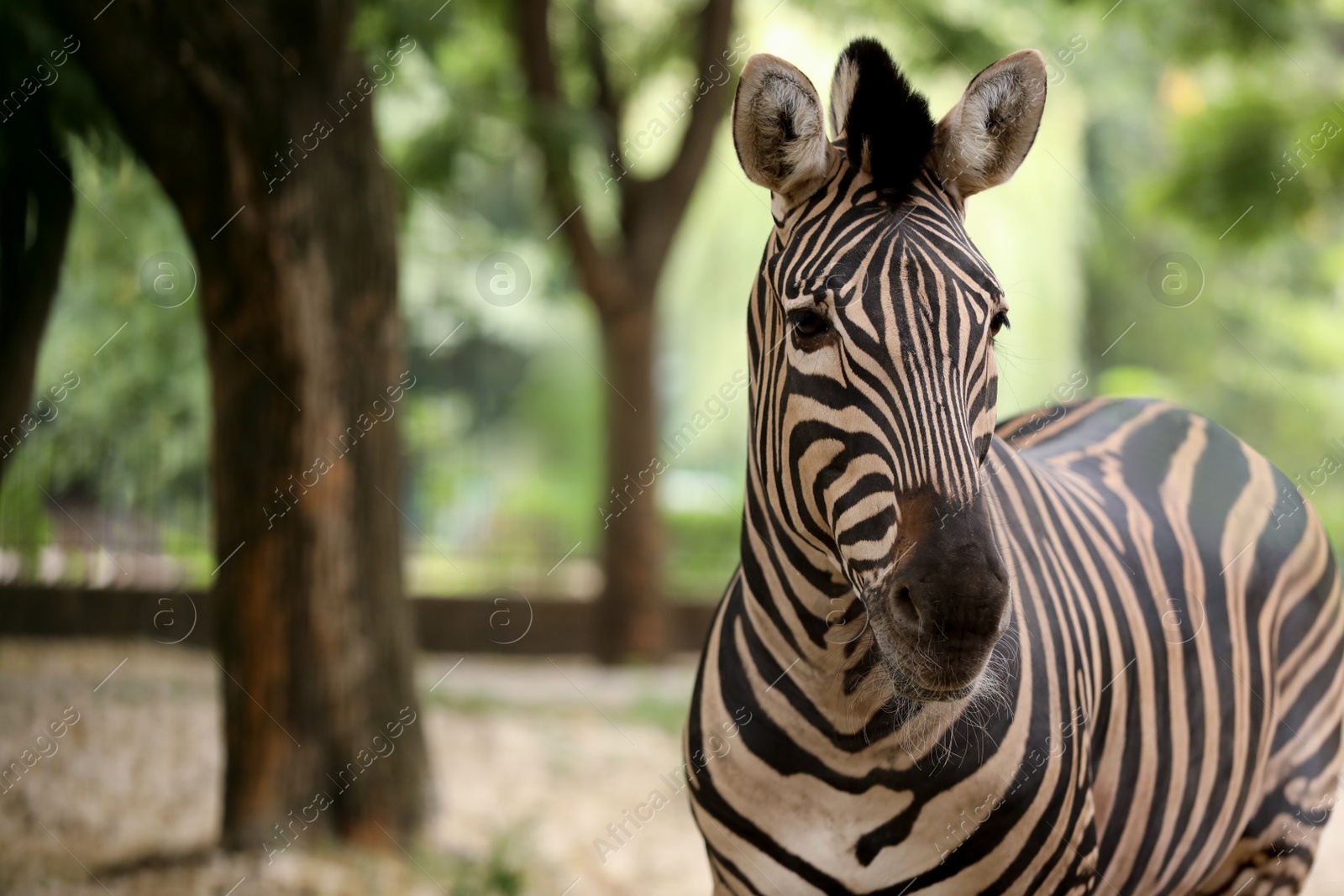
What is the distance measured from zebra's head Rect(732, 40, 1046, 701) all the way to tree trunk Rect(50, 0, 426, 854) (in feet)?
10.1

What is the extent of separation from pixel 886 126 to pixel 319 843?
4150mm

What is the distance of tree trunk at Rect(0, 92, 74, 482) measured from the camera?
443cm

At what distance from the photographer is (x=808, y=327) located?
1.81 m

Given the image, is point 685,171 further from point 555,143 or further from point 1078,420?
point 1078,420

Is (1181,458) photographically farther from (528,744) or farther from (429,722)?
(429,722)

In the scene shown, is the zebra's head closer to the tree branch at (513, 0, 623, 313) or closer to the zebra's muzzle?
the zebra's muzzle

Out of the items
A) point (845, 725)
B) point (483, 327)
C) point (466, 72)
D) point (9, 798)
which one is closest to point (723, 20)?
point (466, 72)

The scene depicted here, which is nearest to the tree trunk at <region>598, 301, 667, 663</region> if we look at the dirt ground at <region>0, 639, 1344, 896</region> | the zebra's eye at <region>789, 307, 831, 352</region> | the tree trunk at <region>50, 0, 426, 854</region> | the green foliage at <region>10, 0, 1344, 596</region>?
the green foliage at <region>10, 0, 1344, 596</region>

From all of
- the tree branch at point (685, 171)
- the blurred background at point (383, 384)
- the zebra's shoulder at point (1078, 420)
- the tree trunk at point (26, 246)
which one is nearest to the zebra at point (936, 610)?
the zebra's shoulder at point (1078, 420)

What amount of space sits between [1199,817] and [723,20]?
25.0 ft

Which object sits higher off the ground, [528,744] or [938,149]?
[938,149]

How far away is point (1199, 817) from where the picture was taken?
2557mm

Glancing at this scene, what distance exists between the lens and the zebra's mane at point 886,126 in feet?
6.23

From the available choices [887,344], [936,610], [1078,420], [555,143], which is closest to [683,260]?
[555,143]
